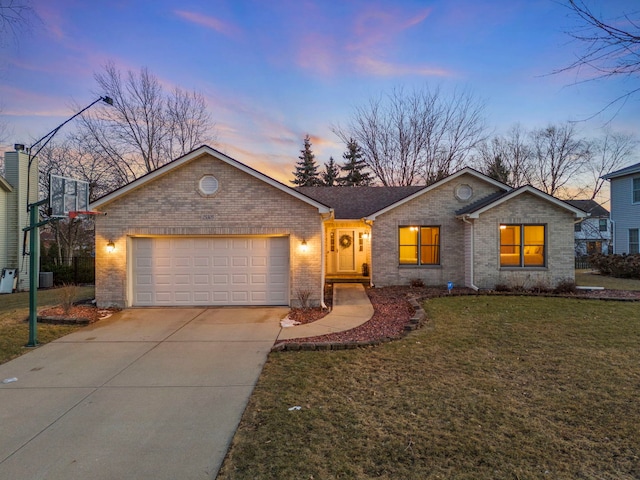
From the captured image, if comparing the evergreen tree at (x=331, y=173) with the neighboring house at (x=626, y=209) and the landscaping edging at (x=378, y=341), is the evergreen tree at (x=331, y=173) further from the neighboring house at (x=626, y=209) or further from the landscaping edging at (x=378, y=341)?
the landscaping edging at (x=378, y=341)

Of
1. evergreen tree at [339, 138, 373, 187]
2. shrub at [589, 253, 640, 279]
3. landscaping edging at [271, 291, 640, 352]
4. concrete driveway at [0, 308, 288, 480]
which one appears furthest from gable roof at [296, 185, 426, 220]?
evergreen tree at [339, 138, 373, 187]

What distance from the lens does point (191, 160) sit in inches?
420

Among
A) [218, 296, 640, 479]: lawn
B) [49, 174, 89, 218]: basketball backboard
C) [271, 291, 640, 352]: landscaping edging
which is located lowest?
[218, 296, 640, 479]: lawn

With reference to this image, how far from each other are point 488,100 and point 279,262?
2442 cm

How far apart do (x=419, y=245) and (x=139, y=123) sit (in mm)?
22106

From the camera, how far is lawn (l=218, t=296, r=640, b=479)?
3105mm

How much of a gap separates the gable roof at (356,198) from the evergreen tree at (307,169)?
20.4 m

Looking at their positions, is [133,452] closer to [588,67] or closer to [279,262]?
[588,67]

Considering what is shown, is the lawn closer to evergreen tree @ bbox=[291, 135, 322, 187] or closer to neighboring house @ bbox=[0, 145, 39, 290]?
neighboring house @ bbox=[0, 145, 39, 290]

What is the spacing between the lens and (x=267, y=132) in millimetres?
22094

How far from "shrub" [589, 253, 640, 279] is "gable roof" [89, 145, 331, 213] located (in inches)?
665

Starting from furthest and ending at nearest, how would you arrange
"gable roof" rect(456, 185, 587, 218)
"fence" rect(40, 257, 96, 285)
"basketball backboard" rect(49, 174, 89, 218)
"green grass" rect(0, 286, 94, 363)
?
"fence" rect(40, 257, 96, 285), "gable roof" rect(456, 185, 587, 218), "basketball backboard" rect(49, 174, 89, 218), "green grass" rect(0, 286, 94, 363)

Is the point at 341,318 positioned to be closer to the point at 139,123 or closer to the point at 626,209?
the point at 626,209

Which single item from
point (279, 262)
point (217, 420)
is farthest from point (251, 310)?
point (217, 420)
